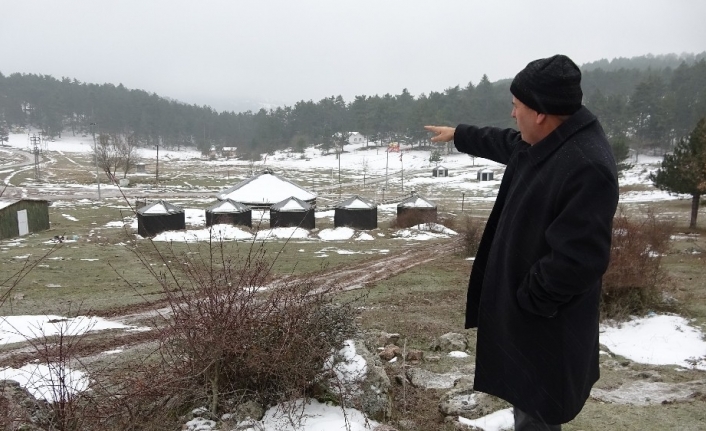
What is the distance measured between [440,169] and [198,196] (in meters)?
37.9

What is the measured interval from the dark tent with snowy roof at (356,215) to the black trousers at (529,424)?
1131 inches

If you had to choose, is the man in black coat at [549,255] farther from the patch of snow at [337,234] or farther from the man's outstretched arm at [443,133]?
the patch of snow at [337,234]

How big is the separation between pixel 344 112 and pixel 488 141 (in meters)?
118

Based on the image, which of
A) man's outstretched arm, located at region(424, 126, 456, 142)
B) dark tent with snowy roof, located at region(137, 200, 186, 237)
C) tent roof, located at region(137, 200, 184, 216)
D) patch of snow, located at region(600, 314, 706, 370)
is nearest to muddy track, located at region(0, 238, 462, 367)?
man's outstretched arm, located at region(424, 126, 456, 142)

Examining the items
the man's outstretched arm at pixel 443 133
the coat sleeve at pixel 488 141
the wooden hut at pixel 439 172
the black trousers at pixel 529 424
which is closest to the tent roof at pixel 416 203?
the man's outstretched arm at pixel 443 133

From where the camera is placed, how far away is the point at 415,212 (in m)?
31.6

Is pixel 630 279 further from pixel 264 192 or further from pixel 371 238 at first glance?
pixel 264 192

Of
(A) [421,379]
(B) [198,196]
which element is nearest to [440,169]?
(B) [198,196]

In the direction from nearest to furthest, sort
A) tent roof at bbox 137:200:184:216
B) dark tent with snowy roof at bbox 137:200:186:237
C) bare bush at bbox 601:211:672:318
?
bare bush at bbox 601:211:672:318 → dark tent with snowy roof at bbox 137:200:186:237 → tent roof at bbox 137:200:184:216

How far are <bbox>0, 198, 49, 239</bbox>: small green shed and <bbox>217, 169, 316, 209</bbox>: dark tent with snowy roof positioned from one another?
37.7 ft

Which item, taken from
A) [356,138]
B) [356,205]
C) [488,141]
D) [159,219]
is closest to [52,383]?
[488,141]

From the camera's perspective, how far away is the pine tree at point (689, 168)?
2402 centimetres

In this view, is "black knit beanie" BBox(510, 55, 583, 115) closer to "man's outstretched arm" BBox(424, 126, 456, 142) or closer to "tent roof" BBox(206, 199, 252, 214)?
"man's outstretched arm" BBox(424, 126, 456, 142)

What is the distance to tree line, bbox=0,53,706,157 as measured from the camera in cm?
7500
